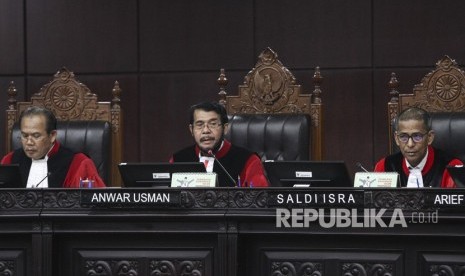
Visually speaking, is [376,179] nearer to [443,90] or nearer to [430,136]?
[430,136]

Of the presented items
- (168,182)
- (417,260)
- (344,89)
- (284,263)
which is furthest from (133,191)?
(344,89)

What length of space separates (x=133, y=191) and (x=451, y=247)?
1176 mm

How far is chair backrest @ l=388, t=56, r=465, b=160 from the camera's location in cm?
476

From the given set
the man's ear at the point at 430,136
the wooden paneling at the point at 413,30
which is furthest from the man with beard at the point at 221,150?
the wooden paneling at the point at 413,30

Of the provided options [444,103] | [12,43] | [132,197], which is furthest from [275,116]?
[12,43]

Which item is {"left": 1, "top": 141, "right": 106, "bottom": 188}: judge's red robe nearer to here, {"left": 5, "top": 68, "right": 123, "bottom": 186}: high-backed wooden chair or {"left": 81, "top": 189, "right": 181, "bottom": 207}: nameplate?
{"left": 5, "top": 68, "right": 123, "bottom": 186}: high-backed wooden chair

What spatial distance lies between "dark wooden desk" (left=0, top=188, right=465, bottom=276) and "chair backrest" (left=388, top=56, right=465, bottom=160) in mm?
1244

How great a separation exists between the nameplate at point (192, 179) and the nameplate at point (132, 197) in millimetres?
181

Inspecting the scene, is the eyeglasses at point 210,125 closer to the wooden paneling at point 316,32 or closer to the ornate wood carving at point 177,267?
the ornate wood carving at point 177,267

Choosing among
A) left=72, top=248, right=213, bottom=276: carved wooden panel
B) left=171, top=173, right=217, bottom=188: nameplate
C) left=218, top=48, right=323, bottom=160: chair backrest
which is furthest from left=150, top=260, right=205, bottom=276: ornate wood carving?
left=218, top=48, right=323, bottom=160: chair backrest

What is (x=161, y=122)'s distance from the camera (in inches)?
270

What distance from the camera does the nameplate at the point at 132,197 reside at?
3795mm

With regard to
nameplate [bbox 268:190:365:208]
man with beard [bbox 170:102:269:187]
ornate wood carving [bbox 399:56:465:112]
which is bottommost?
nameplate [bbox 268:190:365:208]

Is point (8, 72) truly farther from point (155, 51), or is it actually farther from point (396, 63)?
point (396, 63)
